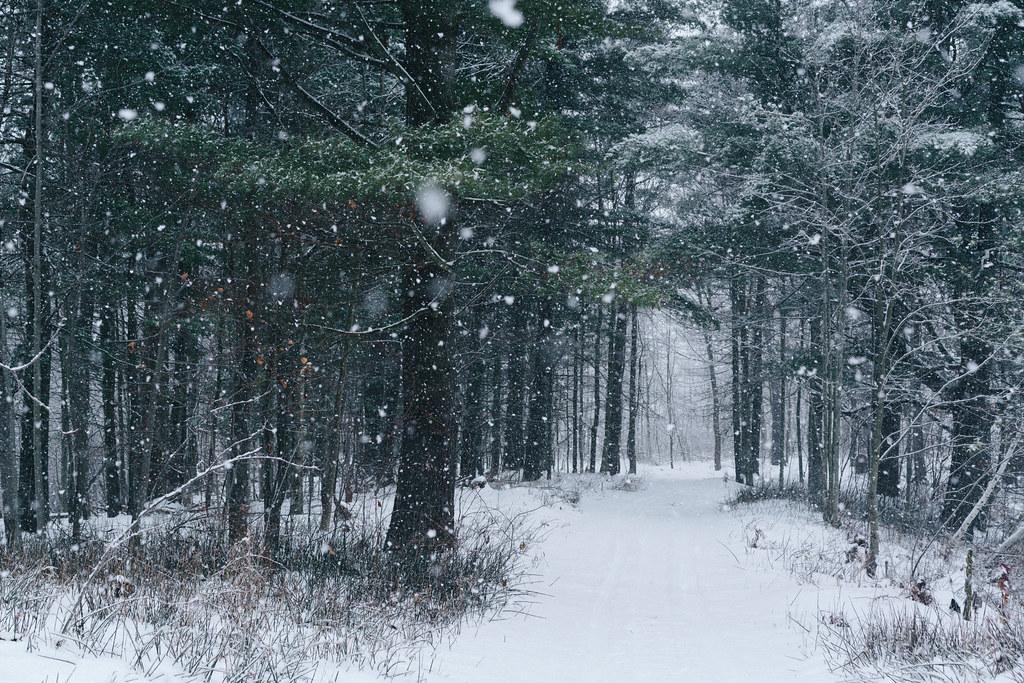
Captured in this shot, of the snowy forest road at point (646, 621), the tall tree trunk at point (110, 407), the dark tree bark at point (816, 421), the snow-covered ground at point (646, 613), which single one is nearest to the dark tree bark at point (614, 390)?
the dark tree bark at point (816, 421)

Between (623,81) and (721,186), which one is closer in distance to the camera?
(721,186)

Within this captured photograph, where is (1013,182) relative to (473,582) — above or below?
above

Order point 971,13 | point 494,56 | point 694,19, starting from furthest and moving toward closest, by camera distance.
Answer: point 694,19 < point 971,13 < point 494,56

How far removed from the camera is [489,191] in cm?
748

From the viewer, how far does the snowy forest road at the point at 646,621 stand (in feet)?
18.8

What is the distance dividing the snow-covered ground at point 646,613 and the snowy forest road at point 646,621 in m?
0.02

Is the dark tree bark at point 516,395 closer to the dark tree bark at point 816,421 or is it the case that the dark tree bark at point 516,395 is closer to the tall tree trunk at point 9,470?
the dark tree bark at point 816,421

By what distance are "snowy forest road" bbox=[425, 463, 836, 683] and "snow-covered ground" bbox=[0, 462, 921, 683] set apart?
0.02m

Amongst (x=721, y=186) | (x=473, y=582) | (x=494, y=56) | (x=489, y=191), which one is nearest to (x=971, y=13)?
(x=721, y=186)

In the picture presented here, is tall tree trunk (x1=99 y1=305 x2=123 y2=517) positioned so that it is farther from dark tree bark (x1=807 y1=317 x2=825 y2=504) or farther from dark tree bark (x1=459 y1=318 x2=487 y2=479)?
dark tree bark (x1=807 y1=317 x2=825 y2=504)

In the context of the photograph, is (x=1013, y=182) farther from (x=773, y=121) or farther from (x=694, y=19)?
(x=694, y=19)

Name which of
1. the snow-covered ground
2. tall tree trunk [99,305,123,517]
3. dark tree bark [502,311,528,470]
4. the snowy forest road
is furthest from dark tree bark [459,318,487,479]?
tall tree trunk [99,305,123,517]

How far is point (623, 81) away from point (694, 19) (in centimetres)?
253

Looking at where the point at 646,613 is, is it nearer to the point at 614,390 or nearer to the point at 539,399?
the point at 539,399
